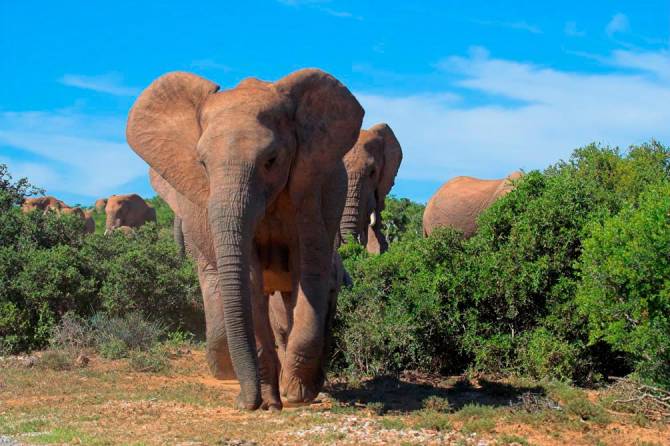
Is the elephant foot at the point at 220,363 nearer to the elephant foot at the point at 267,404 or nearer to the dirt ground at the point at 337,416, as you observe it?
the dirt ground at the point at 337,416

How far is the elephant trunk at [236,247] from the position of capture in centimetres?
677

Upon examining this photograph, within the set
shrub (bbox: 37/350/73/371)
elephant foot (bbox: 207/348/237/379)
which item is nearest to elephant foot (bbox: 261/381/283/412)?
elephant foot (bbox: 207/348/237/379)

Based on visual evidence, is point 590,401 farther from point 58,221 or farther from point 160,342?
point 58,221

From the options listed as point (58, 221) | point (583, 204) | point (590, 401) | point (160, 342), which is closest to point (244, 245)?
point (590, 401)

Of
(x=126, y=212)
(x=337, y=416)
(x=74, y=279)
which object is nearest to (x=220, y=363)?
(x=337, y=416)

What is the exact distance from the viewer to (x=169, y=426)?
696 cm

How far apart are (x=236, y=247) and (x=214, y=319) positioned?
69.4 inches

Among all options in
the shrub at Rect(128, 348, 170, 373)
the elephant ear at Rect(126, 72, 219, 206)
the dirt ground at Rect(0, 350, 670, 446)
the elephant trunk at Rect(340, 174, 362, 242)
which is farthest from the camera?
the elephant trunk at Rect(340, 174, 362, 242)

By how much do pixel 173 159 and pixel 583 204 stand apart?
420 cm

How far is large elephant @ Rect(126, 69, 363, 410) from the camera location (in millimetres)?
6953

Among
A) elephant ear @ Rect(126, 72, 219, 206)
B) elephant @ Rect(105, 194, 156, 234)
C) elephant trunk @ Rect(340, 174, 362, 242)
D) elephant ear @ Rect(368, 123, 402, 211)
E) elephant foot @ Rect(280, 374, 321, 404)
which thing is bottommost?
elephant foot @ Rect(280, 374, 321, 404)

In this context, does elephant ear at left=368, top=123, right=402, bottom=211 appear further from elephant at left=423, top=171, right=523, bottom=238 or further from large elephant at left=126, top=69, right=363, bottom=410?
large elephant at left=126, top=69, right=363, bottom=410

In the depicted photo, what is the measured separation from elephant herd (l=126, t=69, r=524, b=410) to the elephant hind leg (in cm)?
1

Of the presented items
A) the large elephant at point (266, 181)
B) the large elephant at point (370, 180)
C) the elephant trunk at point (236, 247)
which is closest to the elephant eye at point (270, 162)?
the large elephant at point (266, 181)
